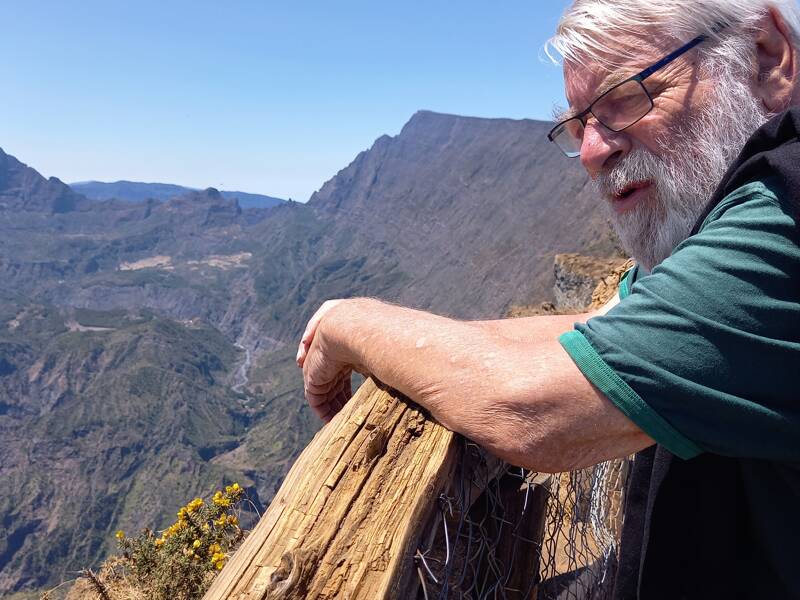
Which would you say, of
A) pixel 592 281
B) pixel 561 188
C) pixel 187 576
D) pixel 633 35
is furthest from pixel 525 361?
pixel 561 188

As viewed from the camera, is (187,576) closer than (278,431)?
Yes

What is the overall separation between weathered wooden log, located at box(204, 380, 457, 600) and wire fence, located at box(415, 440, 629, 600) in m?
0.09

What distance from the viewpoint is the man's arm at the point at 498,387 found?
1.38 metres

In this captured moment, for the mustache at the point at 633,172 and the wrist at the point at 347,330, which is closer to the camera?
the mustache at the point at 633,172

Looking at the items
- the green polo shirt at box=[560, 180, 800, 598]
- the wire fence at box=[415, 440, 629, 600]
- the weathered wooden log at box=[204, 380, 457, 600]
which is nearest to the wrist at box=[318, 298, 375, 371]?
the weathered wooden log at box=[204, 380, 457, 600]

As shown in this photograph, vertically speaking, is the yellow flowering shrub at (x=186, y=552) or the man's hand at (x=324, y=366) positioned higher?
the man's hand at (x=324, y=366)

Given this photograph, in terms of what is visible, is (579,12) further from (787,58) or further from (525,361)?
(525,361)

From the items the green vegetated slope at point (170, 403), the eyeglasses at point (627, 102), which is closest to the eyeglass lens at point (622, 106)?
the eyeglasses at point (627, 102)

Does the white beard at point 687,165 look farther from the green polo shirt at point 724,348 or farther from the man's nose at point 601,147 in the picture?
the green polo shirt at point 724,348

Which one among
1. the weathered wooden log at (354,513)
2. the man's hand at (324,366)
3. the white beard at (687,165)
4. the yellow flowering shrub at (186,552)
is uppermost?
the white beard at (687,165)

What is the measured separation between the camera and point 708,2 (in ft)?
5.41

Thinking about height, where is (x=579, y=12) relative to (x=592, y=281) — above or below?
above

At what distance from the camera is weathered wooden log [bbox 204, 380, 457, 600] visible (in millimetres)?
1471

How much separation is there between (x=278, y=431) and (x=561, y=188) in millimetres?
86877
